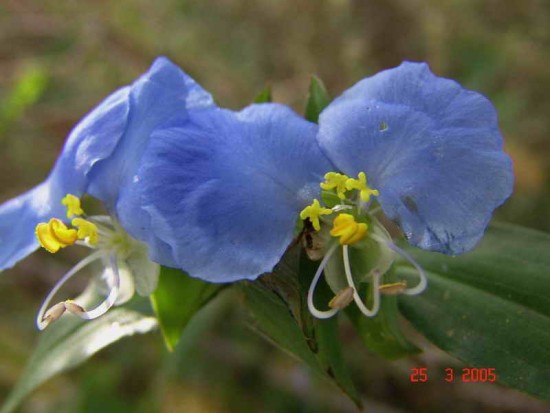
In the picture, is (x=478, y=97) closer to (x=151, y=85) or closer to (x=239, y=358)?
(x=151, y=85)

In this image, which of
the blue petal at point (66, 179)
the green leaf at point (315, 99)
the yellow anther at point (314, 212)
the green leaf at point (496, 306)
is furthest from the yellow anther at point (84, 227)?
the green leaf at point (496, 306)

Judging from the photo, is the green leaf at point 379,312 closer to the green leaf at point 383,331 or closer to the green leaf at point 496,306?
the green leaf at point 383,331

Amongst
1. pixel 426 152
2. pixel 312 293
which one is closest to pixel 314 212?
pixel 312 293

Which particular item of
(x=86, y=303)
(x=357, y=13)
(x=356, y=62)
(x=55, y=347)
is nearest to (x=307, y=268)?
(x=86, y=303)

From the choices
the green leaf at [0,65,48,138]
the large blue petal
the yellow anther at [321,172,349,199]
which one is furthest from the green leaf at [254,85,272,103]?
the green leaf at [0,65,48,138]

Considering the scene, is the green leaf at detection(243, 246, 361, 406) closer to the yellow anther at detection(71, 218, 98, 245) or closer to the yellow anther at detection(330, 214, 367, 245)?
the yellow anther at detection(330, 214, 367, 245)

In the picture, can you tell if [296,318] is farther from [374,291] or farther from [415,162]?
[415,162]
